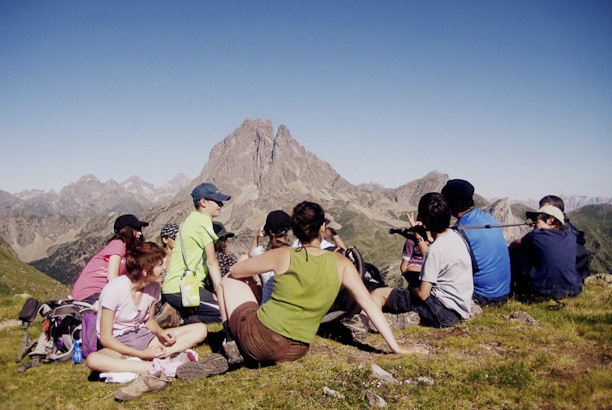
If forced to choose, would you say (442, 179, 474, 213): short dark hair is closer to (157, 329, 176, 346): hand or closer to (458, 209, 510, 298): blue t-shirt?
(458, 209, 510, 298): blue t-shirt

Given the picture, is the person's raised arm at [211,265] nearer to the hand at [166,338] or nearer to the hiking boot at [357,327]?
the hand at [166,338]

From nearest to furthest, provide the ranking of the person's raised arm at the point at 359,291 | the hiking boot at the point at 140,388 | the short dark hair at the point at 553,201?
1. the hiking boot at the point at 140,388
2. the person's raised arm at the point at 359,291
3. the short dark hair at the point at 553,201

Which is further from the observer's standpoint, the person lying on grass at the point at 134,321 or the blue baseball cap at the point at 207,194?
the blue baseball cap at the point at 207,194

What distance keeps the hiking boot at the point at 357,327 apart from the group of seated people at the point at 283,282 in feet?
2.76

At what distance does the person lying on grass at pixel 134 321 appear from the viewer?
25.2ft

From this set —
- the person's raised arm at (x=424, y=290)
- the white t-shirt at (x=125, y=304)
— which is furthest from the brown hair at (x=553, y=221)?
the white t-shirt at (x=125, y=304)

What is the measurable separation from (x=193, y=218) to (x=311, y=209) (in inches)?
178

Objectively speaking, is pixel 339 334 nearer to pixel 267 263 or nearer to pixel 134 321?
pixel 267 263

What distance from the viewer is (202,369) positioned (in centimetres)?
716

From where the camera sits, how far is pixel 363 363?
7.52 m

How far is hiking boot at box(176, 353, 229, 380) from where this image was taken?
714 cm

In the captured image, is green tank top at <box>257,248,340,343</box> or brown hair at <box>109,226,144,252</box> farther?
brown hair at <box>109,226,144,252</box>

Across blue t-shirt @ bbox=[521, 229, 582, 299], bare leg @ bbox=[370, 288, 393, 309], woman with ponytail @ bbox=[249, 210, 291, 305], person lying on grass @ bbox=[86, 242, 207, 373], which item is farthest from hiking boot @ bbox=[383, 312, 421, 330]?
person lying on grass @ bbox=[86, 242, 207, 373]

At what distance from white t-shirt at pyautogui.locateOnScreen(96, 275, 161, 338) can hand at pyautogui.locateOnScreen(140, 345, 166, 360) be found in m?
0.74
